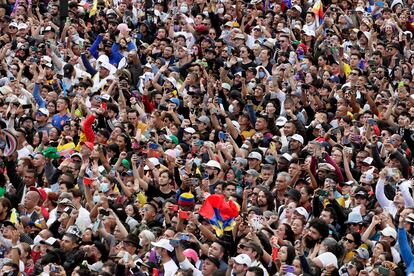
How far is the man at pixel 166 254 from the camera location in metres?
16.8

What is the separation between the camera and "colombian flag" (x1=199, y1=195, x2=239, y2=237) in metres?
17.6

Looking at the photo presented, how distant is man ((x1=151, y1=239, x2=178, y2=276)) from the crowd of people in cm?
2

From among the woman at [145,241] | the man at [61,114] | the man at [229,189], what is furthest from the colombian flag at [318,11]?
the woman at [145,241]

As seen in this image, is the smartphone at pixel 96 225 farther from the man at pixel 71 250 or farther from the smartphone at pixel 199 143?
the smartphone at pixel 199 143

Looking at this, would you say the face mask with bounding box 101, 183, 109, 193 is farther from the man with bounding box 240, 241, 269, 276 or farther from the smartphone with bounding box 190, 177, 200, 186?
the man with bounding box 240, 241, 269, 276

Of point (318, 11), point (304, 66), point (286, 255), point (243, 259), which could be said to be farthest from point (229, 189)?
point (318, 11)

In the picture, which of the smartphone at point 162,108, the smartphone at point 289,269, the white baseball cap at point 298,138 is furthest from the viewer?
the smartphone at point 162,108

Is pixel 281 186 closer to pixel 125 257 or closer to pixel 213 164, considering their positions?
pixel 213 164

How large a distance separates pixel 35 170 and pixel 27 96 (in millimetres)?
2847

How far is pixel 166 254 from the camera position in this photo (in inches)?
666

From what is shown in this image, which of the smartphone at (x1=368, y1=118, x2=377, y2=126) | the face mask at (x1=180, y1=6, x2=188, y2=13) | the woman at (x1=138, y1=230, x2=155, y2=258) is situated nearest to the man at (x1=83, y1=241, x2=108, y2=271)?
the woman at (x1=138, y1=230, x2=155, y2=258)

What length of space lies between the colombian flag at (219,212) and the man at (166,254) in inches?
33.7

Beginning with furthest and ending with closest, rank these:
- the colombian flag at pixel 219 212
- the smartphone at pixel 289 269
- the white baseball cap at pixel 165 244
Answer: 1. the colombian flag at pixel 219 212
2. the white baseball cap at pixel 165 244
3. the smartphone at pixel 289 269

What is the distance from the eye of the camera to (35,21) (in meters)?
26.1
